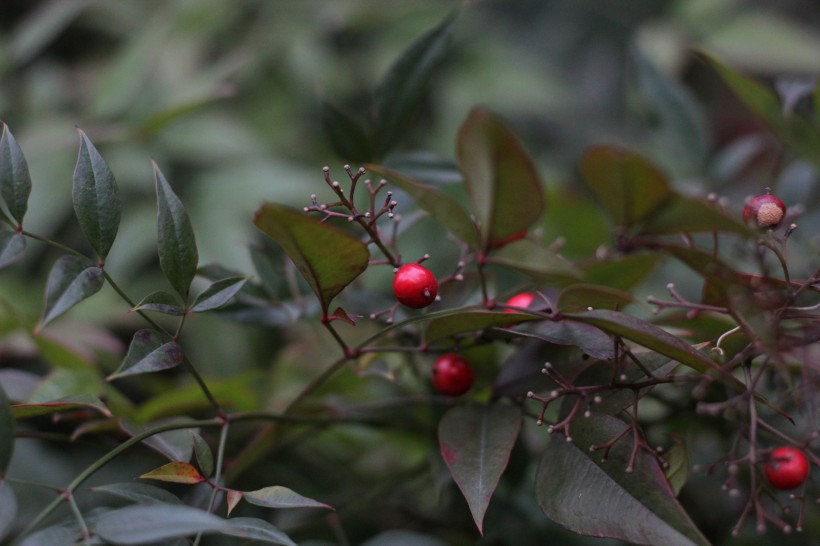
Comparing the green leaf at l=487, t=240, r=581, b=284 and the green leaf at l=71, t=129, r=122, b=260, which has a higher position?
the green leaf at l=71, t=129, r=122, b=260

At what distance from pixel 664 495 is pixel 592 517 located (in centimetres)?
4

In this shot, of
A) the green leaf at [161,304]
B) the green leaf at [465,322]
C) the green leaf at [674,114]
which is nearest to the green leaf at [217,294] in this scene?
the green leaf at [161,304]

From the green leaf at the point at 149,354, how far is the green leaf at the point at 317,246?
3.5 inches

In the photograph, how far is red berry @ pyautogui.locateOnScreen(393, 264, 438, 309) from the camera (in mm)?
435

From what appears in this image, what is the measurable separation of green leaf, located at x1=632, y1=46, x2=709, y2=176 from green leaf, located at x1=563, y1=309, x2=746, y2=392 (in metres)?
0.45

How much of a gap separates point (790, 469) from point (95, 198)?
0.44 metres

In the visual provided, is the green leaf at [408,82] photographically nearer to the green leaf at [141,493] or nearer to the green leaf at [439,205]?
the green leaf at [439,205]

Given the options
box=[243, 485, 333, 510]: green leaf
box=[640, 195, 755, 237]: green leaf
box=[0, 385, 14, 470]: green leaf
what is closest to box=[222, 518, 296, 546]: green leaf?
box=[243, 485, 333, 510]: green leaf

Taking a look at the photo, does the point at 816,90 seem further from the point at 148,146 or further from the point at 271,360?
the point at 148,146

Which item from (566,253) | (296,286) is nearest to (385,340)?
(296,286)

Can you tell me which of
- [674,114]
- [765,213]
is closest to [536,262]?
[765,213]

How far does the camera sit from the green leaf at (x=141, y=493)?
0.40m

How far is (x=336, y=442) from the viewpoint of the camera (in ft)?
2.56

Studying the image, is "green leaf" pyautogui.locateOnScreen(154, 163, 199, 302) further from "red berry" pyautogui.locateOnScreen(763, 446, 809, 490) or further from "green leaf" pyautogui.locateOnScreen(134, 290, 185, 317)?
"red berry" pyautogui.locateOnScreen(763, 446, 809, 490)
